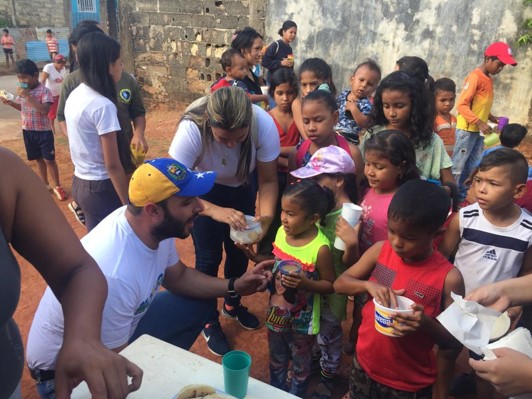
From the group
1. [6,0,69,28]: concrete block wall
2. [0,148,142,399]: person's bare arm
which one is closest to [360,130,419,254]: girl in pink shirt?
[0,148,142,399]: person's bare arm

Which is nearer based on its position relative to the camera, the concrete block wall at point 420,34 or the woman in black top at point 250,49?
the woman in black top at point 250,49

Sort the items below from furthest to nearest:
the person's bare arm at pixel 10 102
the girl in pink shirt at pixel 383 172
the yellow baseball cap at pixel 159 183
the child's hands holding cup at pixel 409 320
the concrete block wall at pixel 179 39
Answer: the concrete block wall at pixel 179 39 → the person's bare arm at pixel 10 102 → the girl in pink shirt at pixel 383 172 → the yellow baseball cap at pixel 159 183 → the child's hands holding cup at pixel 409 320

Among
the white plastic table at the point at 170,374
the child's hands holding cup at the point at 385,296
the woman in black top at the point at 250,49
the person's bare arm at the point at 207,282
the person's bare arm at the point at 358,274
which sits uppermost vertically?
the woman in black top at the point at 250,49

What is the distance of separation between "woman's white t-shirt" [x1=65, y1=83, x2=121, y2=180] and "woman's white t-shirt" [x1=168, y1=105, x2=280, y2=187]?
0.67 metres

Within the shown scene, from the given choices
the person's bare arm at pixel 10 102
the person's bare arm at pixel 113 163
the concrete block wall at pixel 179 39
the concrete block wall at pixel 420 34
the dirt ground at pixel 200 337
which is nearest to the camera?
the dirt ground at pixel 200 337

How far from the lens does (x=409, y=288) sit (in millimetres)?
2096

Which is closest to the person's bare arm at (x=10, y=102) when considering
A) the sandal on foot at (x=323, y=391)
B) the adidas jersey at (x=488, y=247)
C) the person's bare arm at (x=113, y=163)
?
the person's bare arm at (x=113, y=163)

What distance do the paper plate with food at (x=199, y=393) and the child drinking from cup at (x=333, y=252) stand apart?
1.33m

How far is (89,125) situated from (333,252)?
2.06m

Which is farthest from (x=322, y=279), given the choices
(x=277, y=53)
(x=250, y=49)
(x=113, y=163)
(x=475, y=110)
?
(x=277, y=53)

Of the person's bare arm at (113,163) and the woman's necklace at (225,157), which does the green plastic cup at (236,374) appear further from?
the person's bare arm at (113,163)

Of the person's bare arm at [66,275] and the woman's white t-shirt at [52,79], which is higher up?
the person's bare arm at [66,275]

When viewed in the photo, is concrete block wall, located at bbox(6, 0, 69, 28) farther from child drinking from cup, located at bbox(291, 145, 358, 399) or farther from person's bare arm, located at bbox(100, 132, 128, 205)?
child drinking from cup, located at bbox(291, 145, 358, 399)

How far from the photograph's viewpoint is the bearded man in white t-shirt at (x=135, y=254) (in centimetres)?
199
